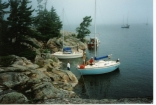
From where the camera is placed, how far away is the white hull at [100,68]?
39.2 feet

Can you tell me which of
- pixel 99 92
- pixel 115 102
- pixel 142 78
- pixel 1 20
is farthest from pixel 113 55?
pixel 1 20

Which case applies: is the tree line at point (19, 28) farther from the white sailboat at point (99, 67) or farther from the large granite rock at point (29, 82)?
the white sailboat at point (99, 67)

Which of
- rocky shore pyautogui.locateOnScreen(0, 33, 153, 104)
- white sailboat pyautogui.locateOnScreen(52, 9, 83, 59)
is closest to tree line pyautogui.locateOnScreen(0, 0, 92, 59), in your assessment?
rocky shore pyautogui.locateOnScreen(0, 33, 153, 104)

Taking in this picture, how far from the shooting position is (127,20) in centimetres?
1078

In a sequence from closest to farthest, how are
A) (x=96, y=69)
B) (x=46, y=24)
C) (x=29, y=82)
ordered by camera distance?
1. (x=29, y=82)
2. (x=46, y=24)
3. (x=96, y=69)

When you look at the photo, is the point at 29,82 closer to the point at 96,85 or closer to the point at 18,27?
the point at 18,27

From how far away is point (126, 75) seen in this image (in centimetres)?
1227

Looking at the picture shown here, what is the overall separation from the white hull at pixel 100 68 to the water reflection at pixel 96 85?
11.6 inches

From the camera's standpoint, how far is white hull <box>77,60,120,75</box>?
1195 cm

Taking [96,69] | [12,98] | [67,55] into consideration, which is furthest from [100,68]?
[12,98]

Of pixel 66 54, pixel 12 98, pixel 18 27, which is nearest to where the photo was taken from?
pixel 12 98

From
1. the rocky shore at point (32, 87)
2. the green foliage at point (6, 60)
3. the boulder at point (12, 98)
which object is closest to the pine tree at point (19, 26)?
the green foliage at point (6, 60)

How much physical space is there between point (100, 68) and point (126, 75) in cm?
184

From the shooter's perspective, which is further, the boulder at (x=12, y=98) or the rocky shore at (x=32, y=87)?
the rocky shore at (x=32, y=87)
